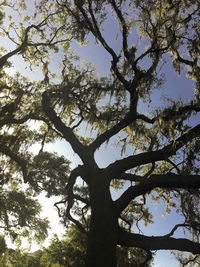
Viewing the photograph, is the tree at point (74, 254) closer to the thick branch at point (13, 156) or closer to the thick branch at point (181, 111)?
the thick branch at point (13, 156)

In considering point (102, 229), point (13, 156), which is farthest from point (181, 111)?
point (13, 156)

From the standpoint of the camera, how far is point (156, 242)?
5977 mm

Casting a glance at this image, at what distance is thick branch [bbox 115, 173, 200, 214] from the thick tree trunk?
0.40 meters

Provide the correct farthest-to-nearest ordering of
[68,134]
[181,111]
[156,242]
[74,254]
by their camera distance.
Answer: [74,254]
[68,134]
[181,111]
[156,242]

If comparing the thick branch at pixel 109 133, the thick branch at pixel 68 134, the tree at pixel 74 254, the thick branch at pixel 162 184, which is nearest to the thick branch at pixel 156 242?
the thick branch at pixel 162 184

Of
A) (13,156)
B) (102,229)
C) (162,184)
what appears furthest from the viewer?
(13,156)

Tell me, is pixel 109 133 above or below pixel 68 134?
above

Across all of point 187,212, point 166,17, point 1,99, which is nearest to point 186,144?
point 187,212

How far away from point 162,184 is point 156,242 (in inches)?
61.2

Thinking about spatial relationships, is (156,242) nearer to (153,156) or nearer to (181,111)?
(153,156)

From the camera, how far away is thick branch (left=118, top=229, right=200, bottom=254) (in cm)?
586

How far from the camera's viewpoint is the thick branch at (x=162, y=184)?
235 inches

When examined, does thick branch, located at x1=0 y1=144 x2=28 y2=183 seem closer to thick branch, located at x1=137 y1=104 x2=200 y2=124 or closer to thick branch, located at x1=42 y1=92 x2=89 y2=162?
thick branch, located at x1=42 y1=92 x2=89 y2=162

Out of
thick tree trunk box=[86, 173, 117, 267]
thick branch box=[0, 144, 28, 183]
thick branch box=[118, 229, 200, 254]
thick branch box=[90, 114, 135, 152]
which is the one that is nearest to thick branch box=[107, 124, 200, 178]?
thick tree trunk box=[86, 173, 117, 267]
